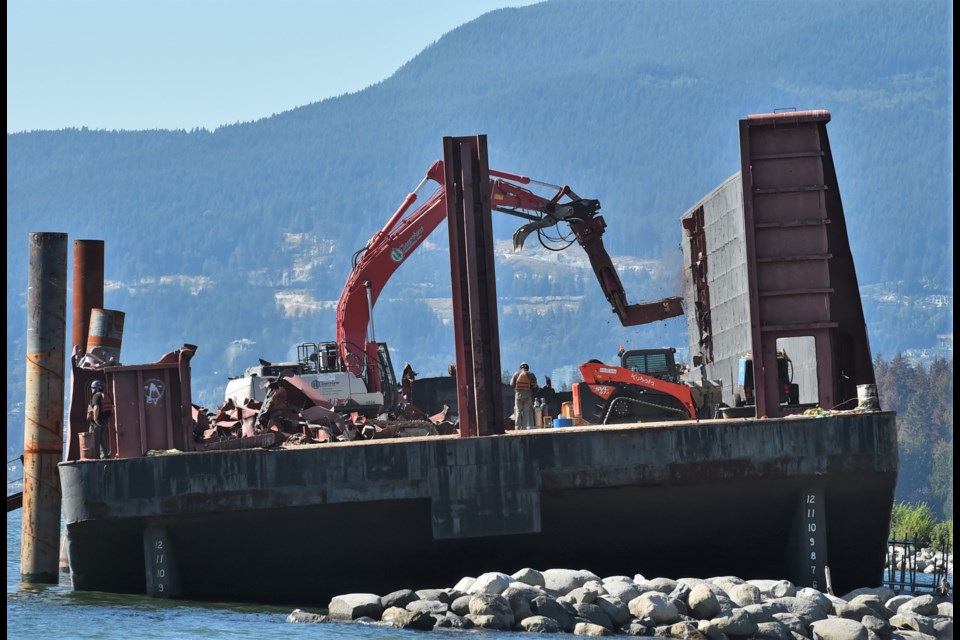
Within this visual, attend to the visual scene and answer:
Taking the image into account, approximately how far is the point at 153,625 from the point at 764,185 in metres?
11.9

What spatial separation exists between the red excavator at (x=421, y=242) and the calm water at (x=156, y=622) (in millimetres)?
12782

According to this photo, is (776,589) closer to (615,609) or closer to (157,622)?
(615,609)

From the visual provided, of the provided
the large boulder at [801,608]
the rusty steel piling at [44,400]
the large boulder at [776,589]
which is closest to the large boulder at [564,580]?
the large boulder at [776,589]

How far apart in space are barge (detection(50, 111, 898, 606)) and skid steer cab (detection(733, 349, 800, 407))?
7.14ft

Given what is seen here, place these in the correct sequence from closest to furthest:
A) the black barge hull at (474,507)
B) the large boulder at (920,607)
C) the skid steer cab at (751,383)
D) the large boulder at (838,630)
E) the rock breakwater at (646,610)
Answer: the large boulder at (838,630), the rock breakwater at (646,610), the large boulder at (920,607), the black barge hull at (474,507), the skid steer cab at (751,383)

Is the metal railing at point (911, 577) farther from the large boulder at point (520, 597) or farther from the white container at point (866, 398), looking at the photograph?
the large boulder at point (520, 597)

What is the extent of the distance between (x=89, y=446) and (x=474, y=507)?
619 centimetres

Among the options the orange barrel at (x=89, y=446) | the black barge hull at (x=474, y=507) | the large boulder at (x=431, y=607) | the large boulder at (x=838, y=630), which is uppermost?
the orange barrel at (x=89, y=446)

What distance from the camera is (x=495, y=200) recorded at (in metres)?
37.8

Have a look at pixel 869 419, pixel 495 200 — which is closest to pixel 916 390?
pixel 495 200

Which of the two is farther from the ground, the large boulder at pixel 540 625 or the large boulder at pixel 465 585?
the large boulder at pixel 465 585

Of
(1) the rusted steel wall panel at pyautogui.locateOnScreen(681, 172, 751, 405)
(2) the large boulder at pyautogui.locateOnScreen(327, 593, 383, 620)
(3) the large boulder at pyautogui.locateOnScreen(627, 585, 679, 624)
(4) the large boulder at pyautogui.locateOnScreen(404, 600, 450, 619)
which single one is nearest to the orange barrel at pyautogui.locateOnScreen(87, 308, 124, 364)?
(2) the large boulder at pyautogui.locateOnScreen(327, 593, 383, 620)

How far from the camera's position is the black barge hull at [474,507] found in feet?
80.1

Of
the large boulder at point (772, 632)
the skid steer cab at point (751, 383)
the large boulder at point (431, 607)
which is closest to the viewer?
the large boulder at point (772, 632)
